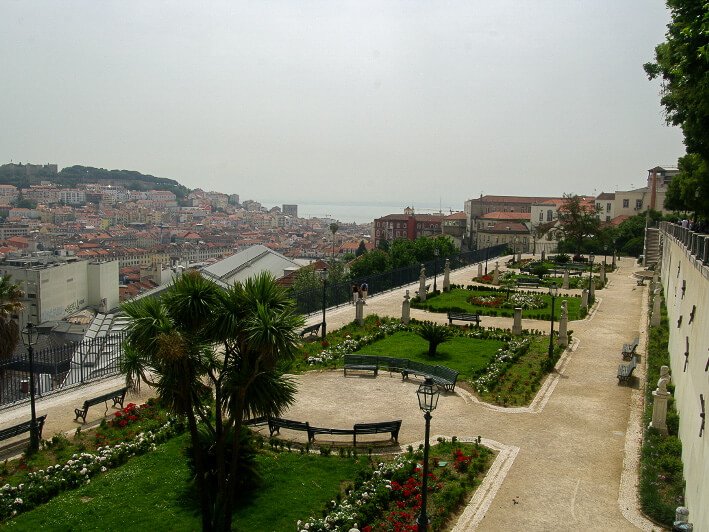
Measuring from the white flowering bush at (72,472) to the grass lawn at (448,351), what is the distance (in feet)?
28.5

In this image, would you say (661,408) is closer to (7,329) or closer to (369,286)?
(7,329)

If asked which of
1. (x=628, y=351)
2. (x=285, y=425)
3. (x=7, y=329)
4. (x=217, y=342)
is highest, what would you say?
(x=217, y=342)

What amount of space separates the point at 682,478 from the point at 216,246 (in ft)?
602

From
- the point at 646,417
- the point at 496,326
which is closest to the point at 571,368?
the point at 646,417

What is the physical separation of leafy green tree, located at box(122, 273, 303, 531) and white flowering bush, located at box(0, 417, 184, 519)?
9.72 ft

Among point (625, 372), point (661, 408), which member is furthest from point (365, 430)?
point (625, 372)

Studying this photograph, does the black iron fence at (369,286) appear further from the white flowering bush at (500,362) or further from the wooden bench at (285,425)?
the wooden bench at (285,425)

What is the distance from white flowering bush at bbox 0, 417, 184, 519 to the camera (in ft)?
33.9

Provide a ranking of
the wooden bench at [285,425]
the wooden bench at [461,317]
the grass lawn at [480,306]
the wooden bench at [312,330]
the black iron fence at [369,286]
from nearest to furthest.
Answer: the wooden bench at [285,425], the wooden bench at [312,330], the wooden bench at [461,317], the black iron fence at [369,286], the grass lawn at [480,306]

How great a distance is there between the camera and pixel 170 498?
10.6 m

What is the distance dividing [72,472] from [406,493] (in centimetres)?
617

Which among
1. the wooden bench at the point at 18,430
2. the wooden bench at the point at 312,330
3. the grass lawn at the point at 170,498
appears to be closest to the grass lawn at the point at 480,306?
the wooden bench at the point at 312,330

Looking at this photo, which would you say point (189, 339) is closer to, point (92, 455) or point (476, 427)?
point (92, 455)

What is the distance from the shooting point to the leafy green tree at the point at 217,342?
9.08 metres
